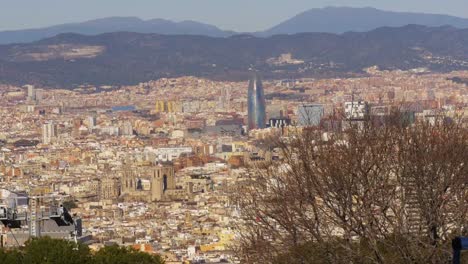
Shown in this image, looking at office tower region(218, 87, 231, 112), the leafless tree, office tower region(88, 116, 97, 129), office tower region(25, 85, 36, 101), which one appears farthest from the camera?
office tower region(25, 85, 36, 101)

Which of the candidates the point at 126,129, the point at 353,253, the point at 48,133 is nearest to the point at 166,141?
the point at 48,133

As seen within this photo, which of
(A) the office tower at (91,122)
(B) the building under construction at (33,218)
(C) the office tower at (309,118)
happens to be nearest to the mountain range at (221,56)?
(A) the office tower at (91,122)

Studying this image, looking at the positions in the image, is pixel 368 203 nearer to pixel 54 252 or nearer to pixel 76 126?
pixel 54 252

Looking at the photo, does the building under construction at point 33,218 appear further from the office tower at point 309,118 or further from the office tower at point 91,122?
the office tower at point 91,122

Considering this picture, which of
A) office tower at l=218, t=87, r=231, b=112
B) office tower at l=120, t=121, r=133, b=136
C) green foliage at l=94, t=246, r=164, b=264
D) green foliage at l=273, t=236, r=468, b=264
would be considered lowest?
office tower at l=218, t=87, r=231, b=112

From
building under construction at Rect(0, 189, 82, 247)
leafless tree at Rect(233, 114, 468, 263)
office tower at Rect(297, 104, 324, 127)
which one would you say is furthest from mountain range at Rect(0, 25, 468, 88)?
leafless tree at Rect(233, 114, 468, 263)

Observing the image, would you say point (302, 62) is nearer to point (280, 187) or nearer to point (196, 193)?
point (196, 193)

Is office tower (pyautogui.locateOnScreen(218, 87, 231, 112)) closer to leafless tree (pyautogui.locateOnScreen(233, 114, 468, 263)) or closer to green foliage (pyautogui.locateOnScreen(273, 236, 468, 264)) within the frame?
leafless tree (pyautogui.locateOnScreen(233, 114, 468, 263))

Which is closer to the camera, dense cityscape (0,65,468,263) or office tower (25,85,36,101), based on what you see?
dense cityscape (0,65,468,263)
